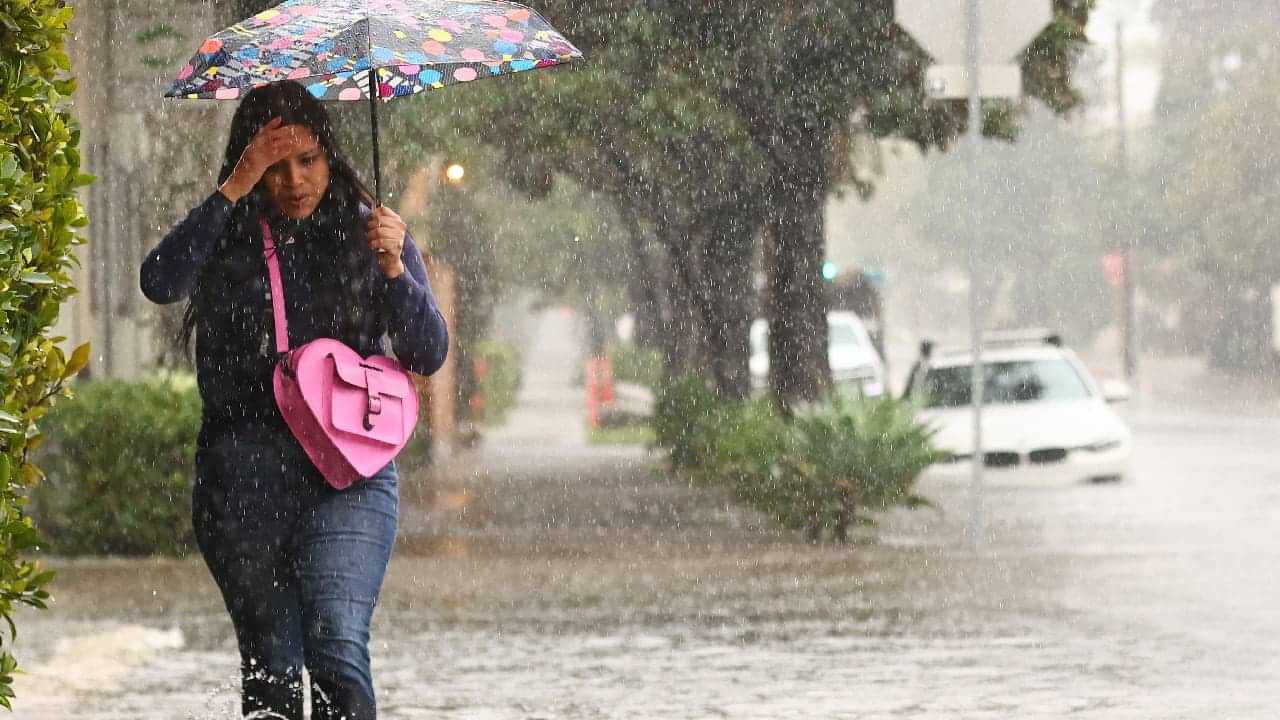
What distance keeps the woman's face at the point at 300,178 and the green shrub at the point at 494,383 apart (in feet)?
91.0

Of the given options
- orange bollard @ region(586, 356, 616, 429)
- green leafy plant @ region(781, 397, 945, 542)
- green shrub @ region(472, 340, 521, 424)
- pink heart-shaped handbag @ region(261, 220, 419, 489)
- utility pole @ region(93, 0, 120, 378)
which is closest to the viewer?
pink heart-shaped handbag @ region(261, 220, 419, 489)

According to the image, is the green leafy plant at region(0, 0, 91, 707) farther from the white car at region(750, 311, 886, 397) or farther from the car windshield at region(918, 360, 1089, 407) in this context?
the white car at region(750, 311, 886, 397)

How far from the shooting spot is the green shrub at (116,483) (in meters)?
12.5

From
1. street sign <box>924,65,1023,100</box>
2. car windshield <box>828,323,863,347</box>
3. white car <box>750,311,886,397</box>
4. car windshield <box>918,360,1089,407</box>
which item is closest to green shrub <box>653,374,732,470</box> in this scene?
car windshield <box>918,360,1089,407</box>

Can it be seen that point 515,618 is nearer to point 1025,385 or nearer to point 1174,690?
point 1174,690

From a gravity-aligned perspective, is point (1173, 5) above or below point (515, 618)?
above

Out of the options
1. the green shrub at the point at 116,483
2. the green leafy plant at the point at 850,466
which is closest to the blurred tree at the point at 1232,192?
the green leafy plant at the point at 850,466

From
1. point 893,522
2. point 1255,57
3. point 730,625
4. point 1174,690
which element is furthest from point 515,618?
point 1255,57

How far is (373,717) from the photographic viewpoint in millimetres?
4688

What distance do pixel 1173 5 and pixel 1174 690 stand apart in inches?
2441

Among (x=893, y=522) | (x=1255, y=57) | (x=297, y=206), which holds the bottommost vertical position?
(x=893, y=522)

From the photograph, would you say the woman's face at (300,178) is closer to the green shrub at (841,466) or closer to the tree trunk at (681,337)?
the green shrub at (841,466)

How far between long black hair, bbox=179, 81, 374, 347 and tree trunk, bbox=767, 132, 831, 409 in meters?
11.8

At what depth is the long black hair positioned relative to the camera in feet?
15.7
